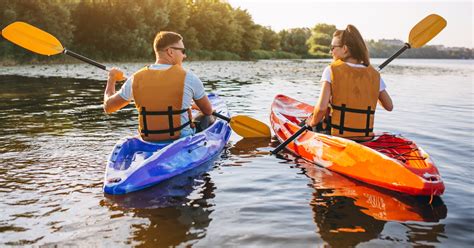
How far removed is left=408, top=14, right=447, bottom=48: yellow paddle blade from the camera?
22.0 feet

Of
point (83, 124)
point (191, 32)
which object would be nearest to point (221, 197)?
point (83, 124)

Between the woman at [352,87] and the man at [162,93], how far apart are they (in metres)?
1.56

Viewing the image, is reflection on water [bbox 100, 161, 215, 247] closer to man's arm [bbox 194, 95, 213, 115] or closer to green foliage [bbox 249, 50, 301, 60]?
man's arm [bbox 194, 95, 213, 115]

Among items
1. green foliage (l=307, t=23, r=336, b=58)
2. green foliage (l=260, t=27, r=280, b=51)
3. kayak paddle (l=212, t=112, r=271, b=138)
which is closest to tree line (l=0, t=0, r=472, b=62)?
green foliage (l=260, t=27, r=280, b=51)

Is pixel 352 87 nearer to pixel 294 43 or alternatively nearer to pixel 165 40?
pixel 165 40

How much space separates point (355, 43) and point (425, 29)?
7.98 feet

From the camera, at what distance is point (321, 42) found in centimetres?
9306

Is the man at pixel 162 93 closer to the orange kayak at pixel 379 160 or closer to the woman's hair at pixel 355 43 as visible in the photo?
the orange kayak at pixel 379 160

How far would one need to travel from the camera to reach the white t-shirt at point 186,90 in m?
4.93

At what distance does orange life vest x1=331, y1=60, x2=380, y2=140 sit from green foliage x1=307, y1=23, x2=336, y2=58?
2692 inches

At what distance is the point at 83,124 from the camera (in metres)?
8.14

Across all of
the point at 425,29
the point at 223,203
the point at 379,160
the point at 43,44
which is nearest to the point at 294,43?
the point at 425,29

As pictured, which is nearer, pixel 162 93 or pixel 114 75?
pixel 162 93

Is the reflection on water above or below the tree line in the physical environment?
below
